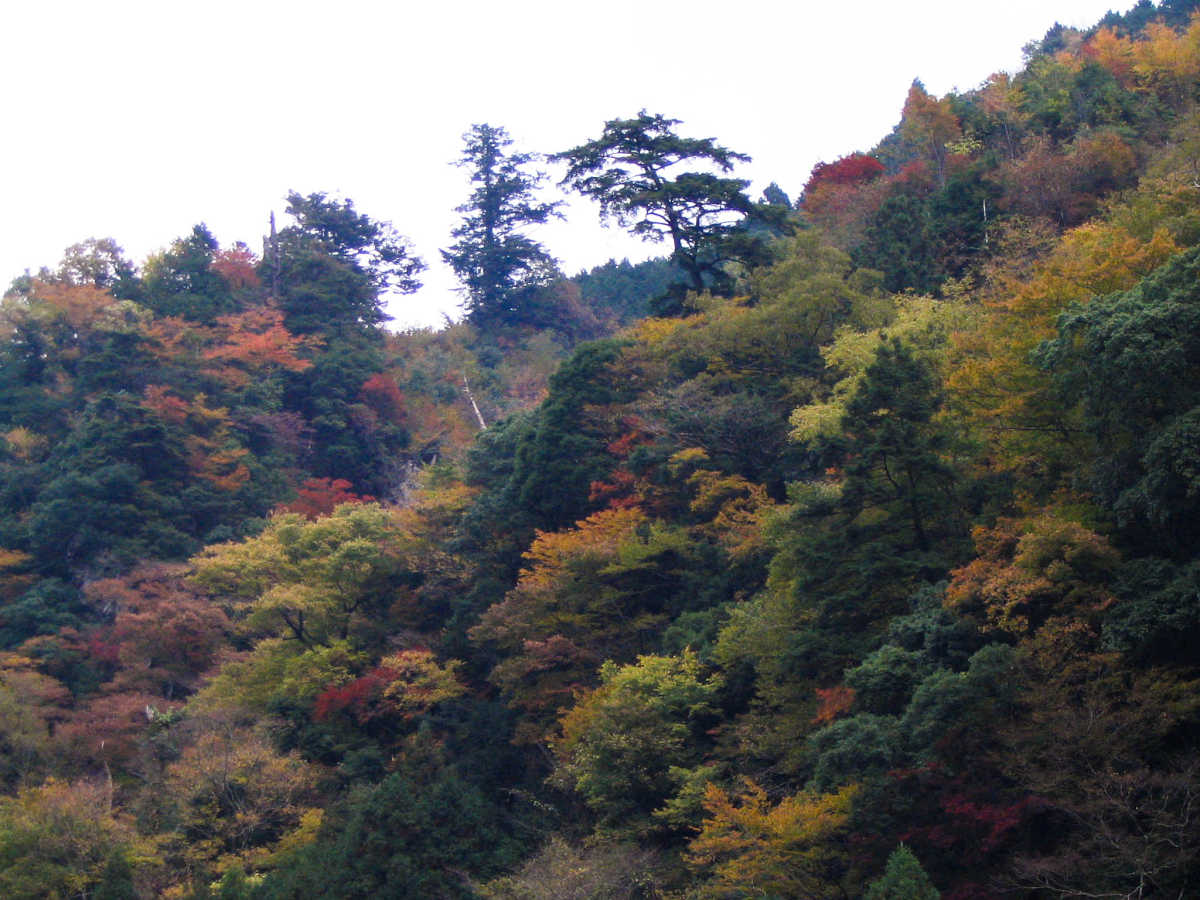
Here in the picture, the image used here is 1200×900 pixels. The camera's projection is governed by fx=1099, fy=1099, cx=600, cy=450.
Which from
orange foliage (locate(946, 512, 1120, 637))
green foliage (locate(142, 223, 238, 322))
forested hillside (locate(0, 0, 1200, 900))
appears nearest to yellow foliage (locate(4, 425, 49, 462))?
forested hillside (locate(0, 0, 1200, 900))

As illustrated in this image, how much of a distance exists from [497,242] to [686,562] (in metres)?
33.1

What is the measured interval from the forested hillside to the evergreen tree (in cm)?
974

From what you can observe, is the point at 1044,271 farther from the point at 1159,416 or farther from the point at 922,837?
the point at 922,837

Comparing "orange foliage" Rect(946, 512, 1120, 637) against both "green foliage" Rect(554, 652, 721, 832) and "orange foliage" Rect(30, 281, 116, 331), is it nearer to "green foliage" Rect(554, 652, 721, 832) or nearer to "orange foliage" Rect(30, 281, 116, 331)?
"green foliage" Rect(554, 652, 721, 832)

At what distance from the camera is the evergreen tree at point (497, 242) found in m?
55.1

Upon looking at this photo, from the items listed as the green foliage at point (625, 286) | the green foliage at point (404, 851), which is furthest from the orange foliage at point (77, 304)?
the green foliage at point (404, 851)

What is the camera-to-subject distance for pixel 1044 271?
19312 millimetres

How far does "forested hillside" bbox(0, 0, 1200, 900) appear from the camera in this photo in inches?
582

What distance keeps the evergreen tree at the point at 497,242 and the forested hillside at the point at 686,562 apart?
9.74 meters

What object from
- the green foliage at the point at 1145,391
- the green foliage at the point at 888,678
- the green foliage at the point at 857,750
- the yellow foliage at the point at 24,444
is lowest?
the green foliage at the point at 857,750

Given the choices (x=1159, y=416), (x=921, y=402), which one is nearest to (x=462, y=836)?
(x=921, y=402)

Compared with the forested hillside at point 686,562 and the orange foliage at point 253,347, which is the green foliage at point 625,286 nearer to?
the forested hillside at point 686,562

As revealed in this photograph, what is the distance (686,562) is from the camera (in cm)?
2584

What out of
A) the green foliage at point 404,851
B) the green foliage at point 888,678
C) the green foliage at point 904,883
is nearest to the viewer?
the green foliage at point 904,883
